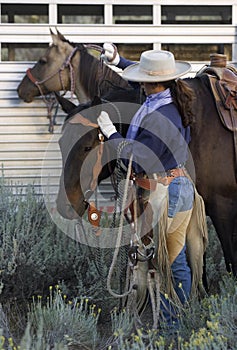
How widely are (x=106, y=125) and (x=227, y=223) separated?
3.80 ft

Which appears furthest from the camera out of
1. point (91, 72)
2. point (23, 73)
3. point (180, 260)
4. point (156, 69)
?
point (23, 73)

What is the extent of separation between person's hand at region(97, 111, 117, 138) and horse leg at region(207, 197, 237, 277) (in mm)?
1000

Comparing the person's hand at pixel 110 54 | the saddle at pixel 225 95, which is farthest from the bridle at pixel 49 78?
the saddle at pixel 225 95

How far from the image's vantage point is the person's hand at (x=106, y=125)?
3.87 m

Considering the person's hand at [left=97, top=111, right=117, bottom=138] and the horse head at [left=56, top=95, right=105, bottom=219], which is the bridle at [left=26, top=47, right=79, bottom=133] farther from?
the person's hand at [left=97, top=111, right=117, bottom=138]

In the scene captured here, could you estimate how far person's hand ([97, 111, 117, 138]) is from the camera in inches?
152

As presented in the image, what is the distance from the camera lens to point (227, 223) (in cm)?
450

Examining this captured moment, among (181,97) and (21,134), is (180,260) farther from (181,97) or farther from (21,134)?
(21,134)

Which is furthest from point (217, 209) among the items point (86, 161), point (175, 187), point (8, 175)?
point (8, 175)

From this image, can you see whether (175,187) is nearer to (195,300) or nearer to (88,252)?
(195,300)

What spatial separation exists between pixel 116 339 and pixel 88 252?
126 centimetres

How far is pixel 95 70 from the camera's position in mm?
6066

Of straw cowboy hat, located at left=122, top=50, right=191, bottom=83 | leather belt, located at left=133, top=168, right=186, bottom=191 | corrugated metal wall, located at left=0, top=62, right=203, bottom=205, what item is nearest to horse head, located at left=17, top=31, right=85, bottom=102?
corrugated metal wall, located at left=0, top=62, right=203, bottom=205

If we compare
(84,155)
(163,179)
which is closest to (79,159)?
(84,155)
